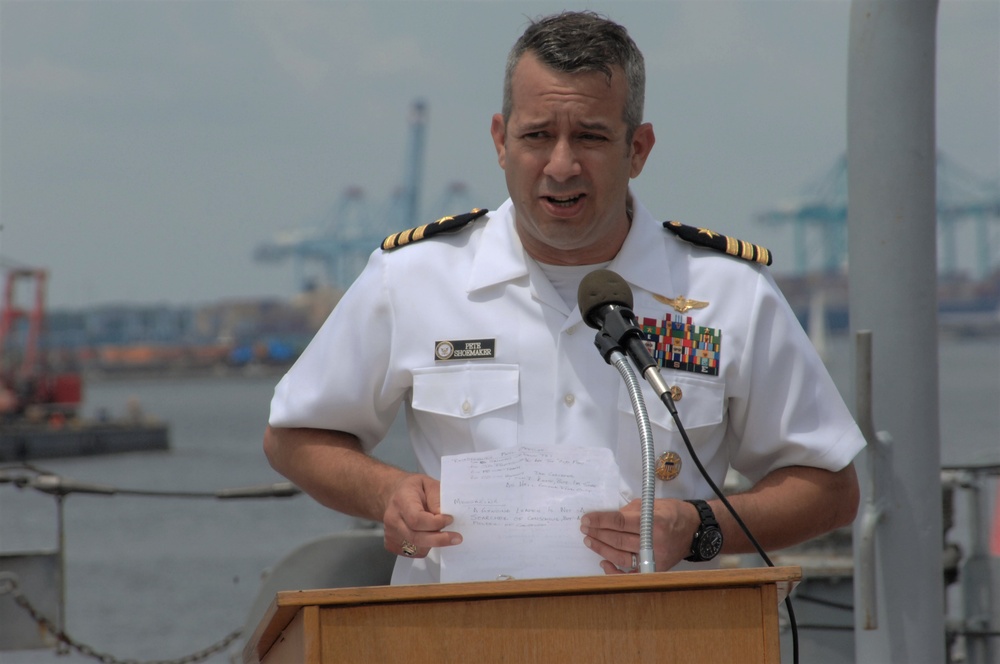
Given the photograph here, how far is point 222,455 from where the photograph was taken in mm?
44000

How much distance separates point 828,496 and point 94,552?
24059 millimetres

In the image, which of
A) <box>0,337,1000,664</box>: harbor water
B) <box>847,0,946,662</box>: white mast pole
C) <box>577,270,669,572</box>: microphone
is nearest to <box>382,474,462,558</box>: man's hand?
<box>577,270,669,572</box>: microphone

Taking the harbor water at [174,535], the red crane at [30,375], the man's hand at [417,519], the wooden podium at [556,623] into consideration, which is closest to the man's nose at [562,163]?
the man's hand at [417,519]

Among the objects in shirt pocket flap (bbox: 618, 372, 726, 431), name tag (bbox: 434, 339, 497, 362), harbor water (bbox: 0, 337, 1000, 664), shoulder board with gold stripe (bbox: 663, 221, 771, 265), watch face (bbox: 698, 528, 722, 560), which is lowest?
harbor water (bbox: 0, 337, 1000, 664)

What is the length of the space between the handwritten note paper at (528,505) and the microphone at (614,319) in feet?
0.65

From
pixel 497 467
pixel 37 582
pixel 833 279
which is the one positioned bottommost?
pixel 37 582

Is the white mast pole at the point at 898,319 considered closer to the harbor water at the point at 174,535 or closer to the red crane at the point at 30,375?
the harbor water at the point at 174,535

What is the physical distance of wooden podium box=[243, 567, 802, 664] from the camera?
1792 mm

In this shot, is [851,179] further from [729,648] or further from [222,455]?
[222,455]

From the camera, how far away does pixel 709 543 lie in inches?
88.1

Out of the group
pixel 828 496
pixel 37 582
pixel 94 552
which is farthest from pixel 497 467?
pixel 94 552

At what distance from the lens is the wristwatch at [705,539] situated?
223cm

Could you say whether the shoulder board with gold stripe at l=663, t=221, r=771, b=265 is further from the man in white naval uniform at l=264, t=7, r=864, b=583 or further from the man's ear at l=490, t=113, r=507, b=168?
the man's ear at l=490, t=113, r=507, b=168

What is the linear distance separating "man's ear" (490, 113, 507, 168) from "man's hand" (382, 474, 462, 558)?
0.58 metres
